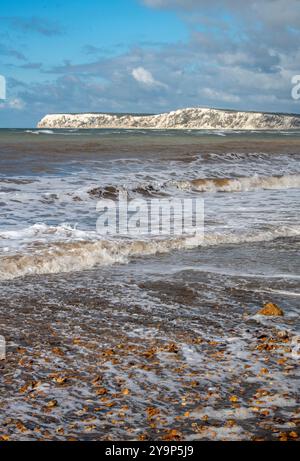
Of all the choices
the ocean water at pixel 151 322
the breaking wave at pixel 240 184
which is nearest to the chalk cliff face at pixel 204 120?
the breaking wave at pixel 240 184

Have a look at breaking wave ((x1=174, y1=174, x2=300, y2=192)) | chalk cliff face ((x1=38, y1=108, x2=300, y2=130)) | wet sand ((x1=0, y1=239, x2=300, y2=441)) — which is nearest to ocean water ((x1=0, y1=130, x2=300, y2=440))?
wet sand ((x1=0, y1=239, x2=300, y2=441))

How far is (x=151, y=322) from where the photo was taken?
4855 mm

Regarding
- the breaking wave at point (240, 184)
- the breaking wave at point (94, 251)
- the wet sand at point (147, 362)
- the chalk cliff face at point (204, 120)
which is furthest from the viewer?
the chalk cliff face at point (204, 120)

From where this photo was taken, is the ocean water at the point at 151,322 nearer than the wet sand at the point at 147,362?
No

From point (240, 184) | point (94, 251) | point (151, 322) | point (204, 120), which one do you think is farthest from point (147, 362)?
point (204, 120)

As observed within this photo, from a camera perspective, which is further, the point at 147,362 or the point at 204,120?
the point at 204,120

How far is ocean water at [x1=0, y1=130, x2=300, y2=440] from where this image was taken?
3.23 m

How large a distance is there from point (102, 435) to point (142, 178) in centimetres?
1426

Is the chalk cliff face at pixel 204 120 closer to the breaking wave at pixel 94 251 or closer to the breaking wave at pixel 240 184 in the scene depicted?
the breaking wave at pixel 240 184

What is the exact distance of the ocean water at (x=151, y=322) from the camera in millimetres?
3229

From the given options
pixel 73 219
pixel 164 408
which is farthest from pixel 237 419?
pixel 73 219

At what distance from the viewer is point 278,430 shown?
3021mm

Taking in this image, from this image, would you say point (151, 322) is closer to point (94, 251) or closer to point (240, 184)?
point (94, 251)
